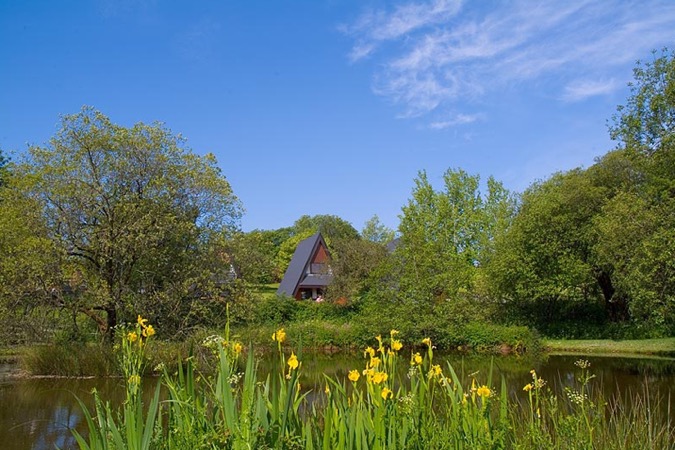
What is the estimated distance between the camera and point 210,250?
608 inches

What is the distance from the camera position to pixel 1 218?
13898 mm

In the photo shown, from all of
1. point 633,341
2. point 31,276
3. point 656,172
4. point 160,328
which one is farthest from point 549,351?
point 31,276

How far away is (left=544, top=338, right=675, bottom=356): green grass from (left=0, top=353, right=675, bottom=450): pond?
1.36 meters

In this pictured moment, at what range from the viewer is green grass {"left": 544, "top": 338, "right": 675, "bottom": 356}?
1800cm

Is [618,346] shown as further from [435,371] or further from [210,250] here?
[435,371]

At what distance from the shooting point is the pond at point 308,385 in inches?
316

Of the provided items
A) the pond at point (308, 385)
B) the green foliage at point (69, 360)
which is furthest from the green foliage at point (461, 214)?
the green foliage at point (69, 360)

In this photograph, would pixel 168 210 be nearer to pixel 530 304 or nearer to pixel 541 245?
pixel 541 245

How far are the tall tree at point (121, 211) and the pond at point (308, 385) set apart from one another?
2.84 metres

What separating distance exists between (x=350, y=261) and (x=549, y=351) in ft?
42.1

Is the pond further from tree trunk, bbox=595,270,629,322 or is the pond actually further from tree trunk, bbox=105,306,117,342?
tree trunk, bbox=595,270,629,322

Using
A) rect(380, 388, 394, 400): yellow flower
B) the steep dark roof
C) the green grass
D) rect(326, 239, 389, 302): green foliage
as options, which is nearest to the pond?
the green grass

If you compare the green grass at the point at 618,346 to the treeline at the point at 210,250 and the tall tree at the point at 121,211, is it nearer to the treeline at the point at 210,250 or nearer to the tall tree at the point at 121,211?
the treeline at the point at 210,250

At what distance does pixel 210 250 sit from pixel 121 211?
8.16 feet
